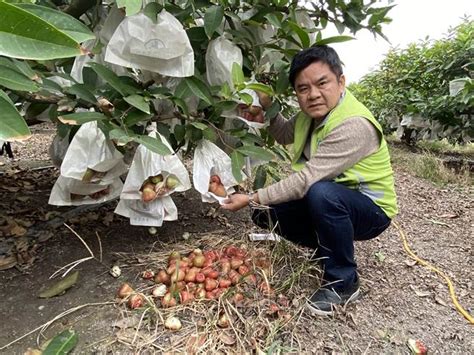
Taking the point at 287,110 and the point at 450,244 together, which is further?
the point at 450,244

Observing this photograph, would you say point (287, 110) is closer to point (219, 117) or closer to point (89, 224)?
point (219, 117)

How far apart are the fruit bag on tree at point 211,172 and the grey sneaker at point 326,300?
0.49 m

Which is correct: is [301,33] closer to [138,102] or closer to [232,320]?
[138,102]

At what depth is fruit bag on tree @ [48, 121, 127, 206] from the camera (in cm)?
136

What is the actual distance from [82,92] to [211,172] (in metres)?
0.54

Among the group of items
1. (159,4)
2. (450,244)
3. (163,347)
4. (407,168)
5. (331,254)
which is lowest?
(407,168)

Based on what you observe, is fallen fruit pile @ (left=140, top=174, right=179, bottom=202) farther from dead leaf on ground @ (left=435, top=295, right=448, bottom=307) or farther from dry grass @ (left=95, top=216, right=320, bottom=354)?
dead leaf on ground @ (left=435, top=295, right=448, bottom=307)

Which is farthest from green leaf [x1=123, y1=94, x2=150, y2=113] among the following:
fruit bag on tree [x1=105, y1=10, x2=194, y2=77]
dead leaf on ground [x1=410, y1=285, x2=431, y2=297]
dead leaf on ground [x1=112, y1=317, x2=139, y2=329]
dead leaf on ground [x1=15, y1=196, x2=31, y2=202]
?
dead leaf on ground [x1=410, y1=285, x2=431, y2=297]

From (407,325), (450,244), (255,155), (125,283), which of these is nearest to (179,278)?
(125,283)

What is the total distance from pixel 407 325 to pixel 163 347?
857 millimetres

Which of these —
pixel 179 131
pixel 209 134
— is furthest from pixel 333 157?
pixel 179 131

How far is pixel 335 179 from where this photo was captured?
152 centimetres

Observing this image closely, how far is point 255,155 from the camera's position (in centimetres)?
143

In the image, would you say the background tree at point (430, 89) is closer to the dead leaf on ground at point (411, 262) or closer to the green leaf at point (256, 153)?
the dead leaf on ground at point (411, 262)
